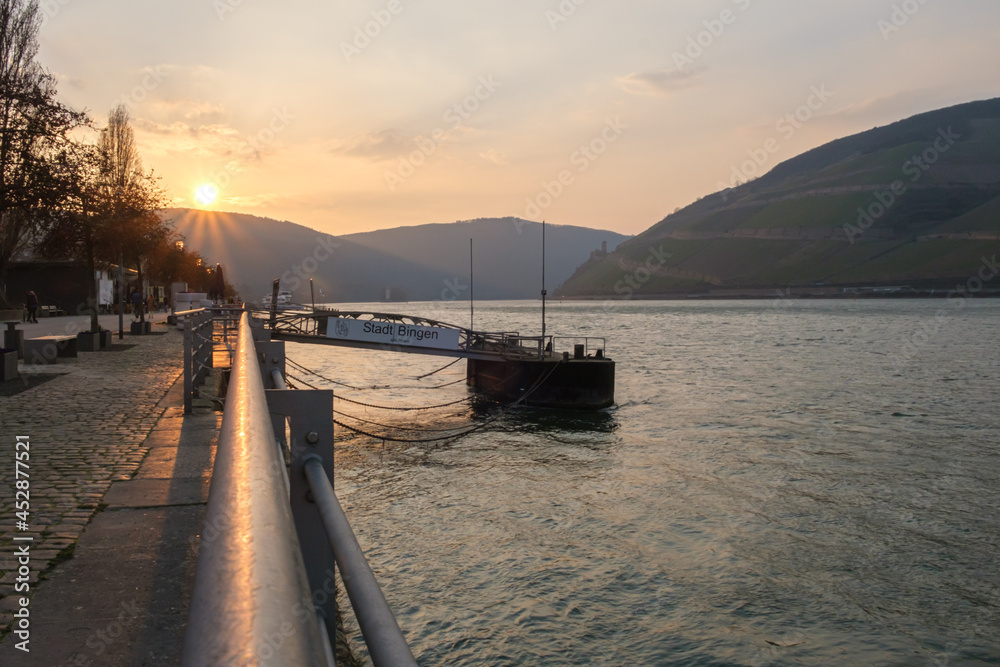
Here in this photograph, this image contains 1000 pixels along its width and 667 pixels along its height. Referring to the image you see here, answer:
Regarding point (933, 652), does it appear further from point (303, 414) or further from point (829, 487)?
point (303, 414)

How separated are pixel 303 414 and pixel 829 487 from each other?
19.4 metres

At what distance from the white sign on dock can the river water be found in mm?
3018

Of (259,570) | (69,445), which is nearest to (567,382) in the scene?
(69,445)

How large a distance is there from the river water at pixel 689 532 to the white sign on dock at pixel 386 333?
3018 mm

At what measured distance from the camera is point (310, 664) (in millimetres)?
866

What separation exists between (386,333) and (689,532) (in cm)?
1779

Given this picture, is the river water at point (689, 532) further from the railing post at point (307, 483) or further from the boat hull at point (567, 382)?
the railing post at point (307, 483)

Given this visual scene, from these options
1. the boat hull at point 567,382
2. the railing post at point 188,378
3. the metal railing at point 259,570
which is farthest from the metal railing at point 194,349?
the boat hull at point 567,382

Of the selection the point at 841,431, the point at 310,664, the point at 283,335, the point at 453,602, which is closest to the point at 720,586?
the point at 453,602

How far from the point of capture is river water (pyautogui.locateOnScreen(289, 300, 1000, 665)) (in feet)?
37.1

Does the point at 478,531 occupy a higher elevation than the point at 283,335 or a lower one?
lower

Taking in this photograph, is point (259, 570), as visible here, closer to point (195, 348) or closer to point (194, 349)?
point (194, 349)

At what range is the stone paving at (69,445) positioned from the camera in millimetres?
6301

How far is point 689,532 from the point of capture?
1568 cm
